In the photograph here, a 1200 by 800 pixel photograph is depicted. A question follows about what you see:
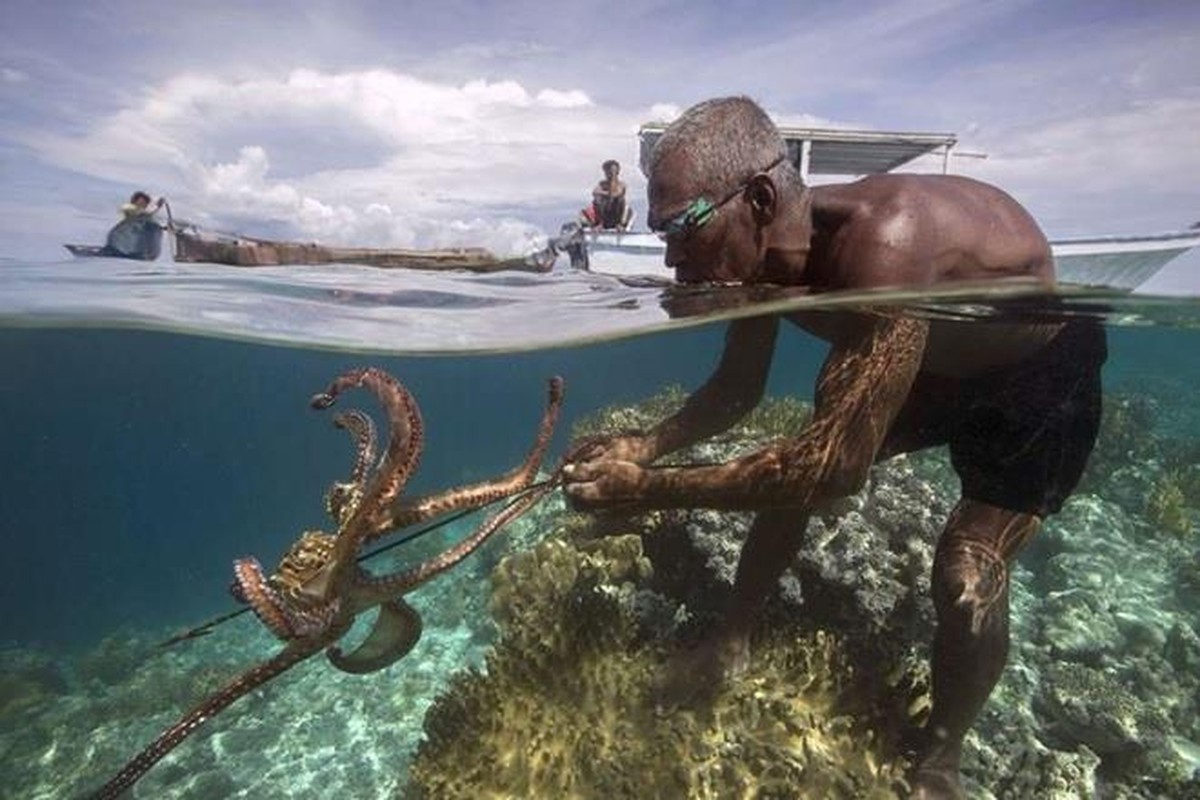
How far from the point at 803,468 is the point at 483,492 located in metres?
1.60

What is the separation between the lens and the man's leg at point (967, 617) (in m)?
4.29

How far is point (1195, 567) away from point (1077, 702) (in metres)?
5.73

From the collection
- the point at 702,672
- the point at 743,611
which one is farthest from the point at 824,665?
the point at 702,672

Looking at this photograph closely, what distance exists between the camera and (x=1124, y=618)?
9172 mm

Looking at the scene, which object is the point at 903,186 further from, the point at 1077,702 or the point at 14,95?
the point at 14,95

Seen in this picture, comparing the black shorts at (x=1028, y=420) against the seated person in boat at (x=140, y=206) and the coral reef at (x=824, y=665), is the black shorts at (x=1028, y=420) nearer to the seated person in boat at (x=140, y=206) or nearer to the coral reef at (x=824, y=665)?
the coral reef at (x=824, y=665)

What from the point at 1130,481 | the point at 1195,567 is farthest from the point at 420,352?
the point at 1130,481

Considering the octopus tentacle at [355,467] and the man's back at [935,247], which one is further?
the man's back at [935,247]

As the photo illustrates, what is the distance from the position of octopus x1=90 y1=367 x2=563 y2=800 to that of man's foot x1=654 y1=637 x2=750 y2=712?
2.34 meters

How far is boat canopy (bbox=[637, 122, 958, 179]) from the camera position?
24.2 feet

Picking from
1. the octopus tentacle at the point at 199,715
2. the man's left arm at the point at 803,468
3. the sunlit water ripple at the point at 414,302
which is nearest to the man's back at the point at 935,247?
the man's left arm at the point at 803,468

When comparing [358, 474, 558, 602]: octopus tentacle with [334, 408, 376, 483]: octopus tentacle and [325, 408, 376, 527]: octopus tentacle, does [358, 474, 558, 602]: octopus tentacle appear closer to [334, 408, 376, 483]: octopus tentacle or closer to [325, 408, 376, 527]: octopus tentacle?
[325, 408, 376, 527]: octopus tentacle

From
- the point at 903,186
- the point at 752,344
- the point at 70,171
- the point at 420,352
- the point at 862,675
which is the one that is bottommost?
the point at 862,675

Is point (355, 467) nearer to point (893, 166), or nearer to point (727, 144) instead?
point (727, 144)
